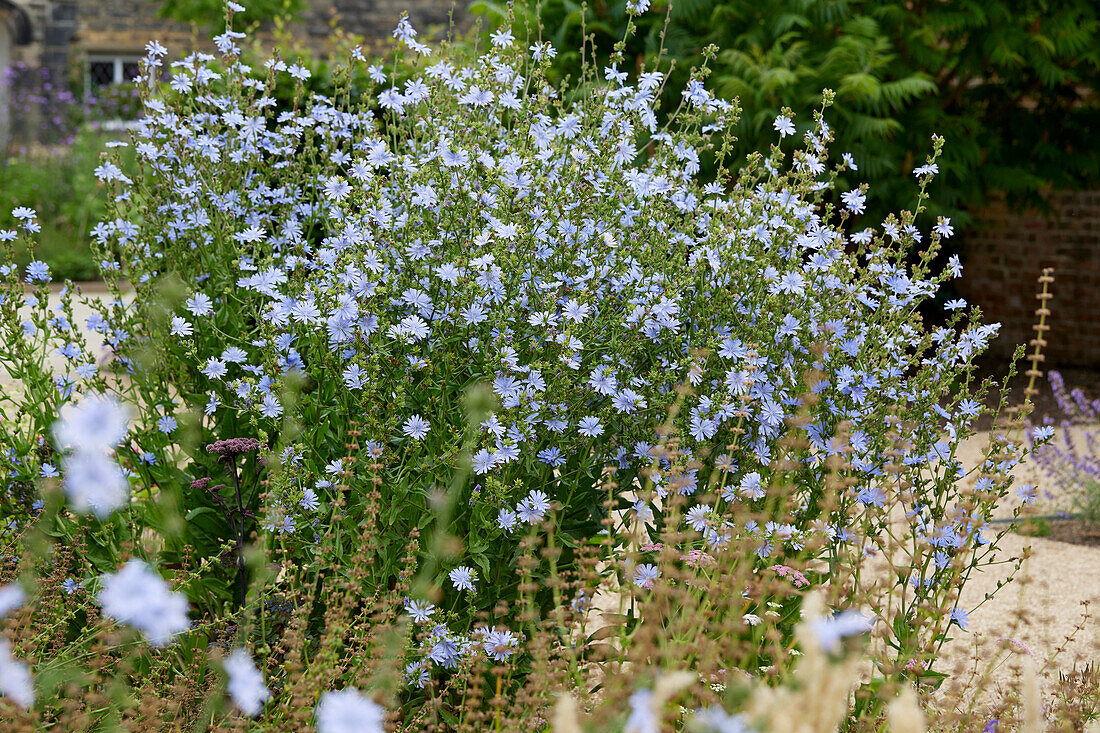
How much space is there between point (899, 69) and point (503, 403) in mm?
7111

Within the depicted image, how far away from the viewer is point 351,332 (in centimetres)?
250

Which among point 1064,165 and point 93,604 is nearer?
point 93,604

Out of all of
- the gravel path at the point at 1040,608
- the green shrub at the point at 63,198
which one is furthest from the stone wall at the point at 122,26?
the gravel path at the point at 1040,608

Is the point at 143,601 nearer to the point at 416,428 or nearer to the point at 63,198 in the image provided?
the point at 416,428

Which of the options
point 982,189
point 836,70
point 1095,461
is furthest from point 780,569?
point 982,189

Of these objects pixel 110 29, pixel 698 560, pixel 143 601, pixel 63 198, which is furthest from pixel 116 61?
pixel 143 601

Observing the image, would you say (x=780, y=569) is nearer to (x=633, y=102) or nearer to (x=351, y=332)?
(x=351, y=332)

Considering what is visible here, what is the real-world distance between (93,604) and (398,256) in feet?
4.18

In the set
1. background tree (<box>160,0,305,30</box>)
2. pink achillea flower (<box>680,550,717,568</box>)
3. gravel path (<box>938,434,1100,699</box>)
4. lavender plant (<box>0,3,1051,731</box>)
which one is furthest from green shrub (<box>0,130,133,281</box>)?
pink achillea flower (<box>680,550,717,568</box>)

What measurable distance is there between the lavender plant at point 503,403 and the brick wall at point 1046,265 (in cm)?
855

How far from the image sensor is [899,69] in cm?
836

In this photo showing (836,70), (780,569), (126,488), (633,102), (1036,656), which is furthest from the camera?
(836,70)

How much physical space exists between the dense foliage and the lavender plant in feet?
16.1

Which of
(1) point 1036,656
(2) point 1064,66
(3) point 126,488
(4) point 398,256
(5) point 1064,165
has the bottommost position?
(1) point 1036,656
